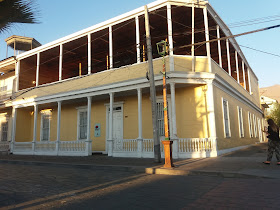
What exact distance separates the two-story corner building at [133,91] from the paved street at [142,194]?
5.01m

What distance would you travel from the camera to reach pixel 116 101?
46.9 feet

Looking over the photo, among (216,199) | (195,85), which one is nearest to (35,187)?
(216,199)

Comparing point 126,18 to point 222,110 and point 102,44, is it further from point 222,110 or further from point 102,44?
point 222,110

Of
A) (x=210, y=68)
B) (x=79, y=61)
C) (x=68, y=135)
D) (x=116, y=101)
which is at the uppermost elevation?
(x=79, y=61)

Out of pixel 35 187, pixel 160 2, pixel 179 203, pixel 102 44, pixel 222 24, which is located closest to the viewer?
pixel 179 203

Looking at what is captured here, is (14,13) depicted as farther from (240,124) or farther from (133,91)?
(240,124)

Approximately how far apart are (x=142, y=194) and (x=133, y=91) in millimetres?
8543

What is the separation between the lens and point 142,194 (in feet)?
15.4

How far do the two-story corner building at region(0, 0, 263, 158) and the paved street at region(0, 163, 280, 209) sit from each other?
5008 mm

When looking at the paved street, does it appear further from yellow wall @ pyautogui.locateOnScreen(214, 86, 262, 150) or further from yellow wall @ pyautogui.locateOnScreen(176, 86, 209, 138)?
yellow wall @ pyautogui.locateOnScreen(214, 86, 262, 150)

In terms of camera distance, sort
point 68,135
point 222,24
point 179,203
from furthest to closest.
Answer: point 68,135 → point 222,24 → point 179,203

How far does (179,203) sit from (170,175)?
3.22 metres

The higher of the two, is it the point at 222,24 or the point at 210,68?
the point at 222,24

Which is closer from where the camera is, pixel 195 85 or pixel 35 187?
pixel 35 187
